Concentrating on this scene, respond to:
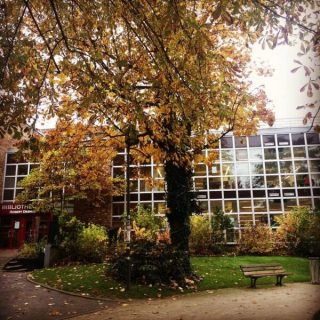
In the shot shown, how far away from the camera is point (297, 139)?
27.3m

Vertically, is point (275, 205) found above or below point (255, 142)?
below

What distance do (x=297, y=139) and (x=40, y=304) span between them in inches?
894

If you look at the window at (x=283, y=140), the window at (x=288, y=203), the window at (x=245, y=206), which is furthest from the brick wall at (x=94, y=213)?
the window at (x=283, y=140)

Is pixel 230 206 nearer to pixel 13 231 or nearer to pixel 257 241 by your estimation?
pixel 257 241

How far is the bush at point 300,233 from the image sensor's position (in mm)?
19044

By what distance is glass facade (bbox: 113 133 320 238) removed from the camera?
85.7ft


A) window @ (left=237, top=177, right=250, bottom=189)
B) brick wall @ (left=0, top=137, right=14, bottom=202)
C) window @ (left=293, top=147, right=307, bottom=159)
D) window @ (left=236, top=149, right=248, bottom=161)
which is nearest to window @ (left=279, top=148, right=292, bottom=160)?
window @ (left=293, top=147, right=307, bottom=159)

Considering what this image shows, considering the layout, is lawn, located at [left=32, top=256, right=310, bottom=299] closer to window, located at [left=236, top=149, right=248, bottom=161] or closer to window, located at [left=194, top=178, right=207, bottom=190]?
window, located at [left=194, top=178, right=207, bottom=190]

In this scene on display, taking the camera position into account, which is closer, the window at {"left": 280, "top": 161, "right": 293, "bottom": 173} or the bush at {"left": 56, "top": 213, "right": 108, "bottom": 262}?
the bush at {"left": 56, "top": 213, "right": 108, "bottom": 262}

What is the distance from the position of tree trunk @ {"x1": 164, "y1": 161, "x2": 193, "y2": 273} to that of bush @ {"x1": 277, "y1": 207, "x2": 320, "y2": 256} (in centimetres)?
841

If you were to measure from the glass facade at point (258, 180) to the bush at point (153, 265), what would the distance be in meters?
13.2

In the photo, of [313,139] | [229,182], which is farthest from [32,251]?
[313,139]

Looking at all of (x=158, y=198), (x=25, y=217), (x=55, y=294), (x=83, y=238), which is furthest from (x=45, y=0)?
(x=25, y=217)

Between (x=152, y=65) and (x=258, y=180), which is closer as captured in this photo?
(x=152, y=65)
